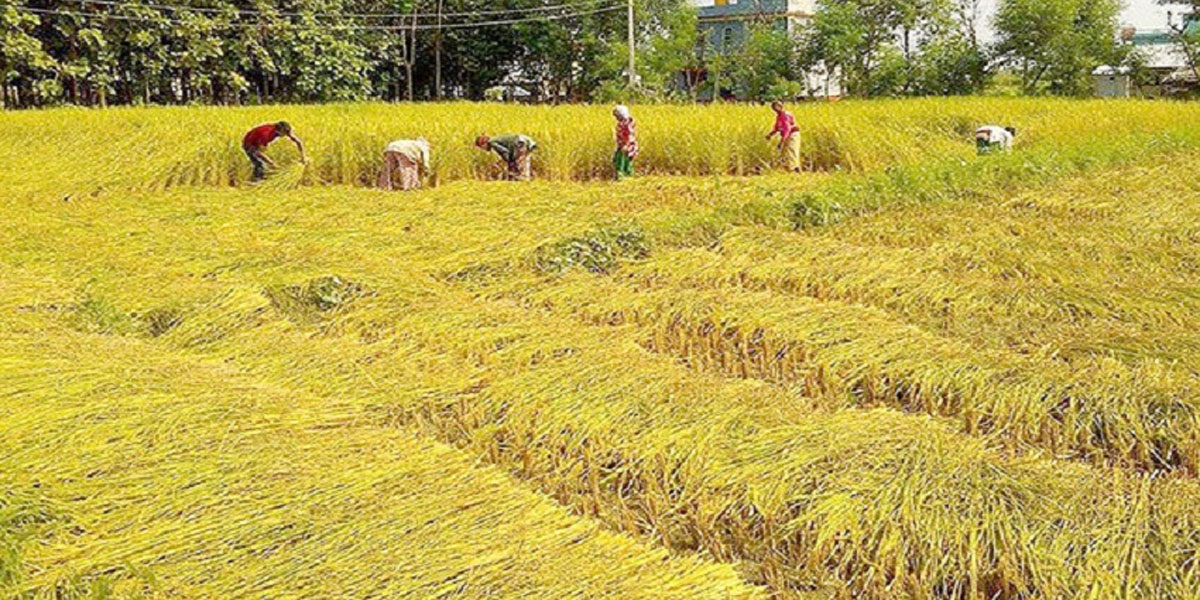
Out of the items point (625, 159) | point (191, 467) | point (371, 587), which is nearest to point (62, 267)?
point (191, 467)

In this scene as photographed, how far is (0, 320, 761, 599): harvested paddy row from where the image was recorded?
7.90 ft

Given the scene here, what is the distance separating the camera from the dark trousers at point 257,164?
9656mm

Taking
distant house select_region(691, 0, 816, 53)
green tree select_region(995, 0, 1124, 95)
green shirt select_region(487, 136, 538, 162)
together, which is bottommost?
green shirt select_region(487, 136, 538, 162)

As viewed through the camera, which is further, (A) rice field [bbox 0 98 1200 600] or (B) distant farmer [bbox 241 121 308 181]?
(B) distant farmer [bbox 241 121 308 181]

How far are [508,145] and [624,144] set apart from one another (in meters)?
1.20

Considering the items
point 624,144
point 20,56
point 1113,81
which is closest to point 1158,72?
point 1113,81

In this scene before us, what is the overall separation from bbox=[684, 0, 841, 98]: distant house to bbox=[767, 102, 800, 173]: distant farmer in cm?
1426

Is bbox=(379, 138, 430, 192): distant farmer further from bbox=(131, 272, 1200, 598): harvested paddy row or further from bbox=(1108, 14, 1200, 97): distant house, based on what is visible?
bbox=(1108, 14, 1200, 97): distant house

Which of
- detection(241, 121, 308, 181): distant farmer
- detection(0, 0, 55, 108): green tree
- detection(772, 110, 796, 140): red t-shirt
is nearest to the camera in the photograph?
detection(241, 121, 308, 181): distant farmer

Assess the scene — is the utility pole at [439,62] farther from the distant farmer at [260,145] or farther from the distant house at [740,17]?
the distant farmer at [260,145]

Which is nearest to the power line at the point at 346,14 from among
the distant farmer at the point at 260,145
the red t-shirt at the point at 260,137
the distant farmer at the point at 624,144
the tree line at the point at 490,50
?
the tree line at the point at 490,50

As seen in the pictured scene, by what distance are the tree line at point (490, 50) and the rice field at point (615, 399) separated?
1213 centimetres

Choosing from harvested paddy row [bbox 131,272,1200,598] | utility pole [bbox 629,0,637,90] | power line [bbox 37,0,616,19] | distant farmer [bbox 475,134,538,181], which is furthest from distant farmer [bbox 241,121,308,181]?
utility pole [bbox 629,0,637,90]

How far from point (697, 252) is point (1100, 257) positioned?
221cm
